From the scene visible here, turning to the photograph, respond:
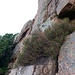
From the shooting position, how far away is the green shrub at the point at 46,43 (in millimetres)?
9172

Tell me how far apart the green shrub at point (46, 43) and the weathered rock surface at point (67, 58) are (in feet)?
1.06

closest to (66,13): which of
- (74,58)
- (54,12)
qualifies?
(54,12)

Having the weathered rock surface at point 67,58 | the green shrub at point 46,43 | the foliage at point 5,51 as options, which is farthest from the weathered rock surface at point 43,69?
the foliage at point 5,51

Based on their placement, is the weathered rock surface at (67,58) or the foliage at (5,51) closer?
the weathered rock surface at (67,58)

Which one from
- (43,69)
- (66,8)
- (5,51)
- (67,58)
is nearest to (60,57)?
(67,58)

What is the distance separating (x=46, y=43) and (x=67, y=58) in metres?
1.82

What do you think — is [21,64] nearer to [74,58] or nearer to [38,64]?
[38,64]

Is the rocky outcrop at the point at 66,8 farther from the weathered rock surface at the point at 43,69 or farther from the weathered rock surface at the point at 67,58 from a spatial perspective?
the weathered rock surface at the point at 43,69

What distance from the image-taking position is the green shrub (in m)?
9.17

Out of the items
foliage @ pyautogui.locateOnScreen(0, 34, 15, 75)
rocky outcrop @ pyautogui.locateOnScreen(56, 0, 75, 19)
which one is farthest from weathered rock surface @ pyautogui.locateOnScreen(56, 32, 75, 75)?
foliage @ pyautogui.locateOnScreen(0, 34, 15, 75)

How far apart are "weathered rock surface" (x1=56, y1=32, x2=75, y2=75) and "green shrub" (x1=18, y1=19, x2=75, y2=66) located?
0.32 meters

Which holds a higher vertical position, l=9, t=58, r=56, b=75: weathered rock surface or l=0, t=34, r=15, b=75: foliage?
l=0, t=34, r=15, b=75: foliage

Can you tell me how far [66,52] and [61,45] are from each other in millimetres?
578

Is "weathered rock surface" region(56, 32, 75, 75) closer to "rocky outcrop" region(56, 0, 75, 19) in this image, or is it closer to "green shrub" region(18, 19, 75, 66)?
"green shrub" region(18, 19, 75, 66)
